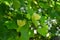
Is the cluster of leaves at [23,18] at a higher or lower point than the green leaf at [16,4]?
lower

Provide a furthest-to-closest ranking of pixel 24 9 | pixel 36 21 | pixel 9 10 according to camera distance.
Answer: pixel 9 10, pixel 24 9, pixel 36 21

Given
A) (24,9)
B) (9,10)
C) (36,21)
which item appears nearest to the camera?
(36,21)

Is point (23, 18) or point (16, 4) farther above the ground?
point (16, 4)

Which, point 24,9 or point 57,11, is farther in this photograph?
point 57,11

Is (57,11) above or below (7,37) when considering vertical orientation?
above

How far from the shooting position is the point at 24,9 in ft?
4.07

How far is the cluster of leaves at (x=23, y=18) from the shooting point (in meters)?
1.15

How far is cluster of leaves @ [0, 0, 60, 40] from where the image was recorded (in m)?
1.15

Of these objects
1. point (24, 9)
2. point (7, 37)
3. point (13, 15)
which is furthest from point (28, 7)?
Answer: point (7, 37)

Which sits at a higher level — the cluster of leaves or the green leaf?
the green leaf

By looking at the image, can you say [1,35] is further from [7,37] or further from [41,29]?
[41,29]

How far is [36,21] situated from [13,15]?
23 cm

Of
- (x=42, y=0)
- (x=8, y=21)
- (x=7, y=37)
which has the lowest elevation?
(x=7, y=37)

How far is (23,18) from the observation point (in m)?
1.21
